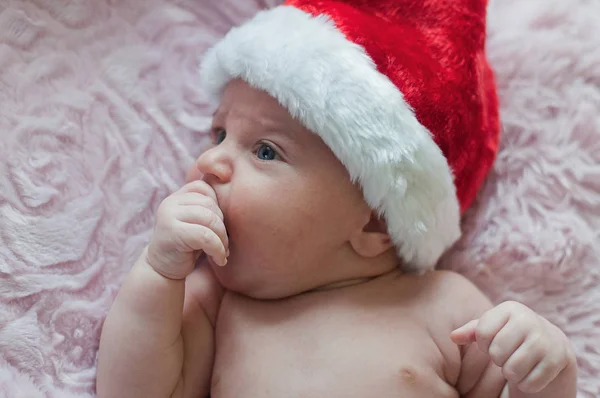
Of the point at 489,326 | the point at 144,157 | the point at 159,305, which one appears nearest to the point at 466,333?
the point at 489,326

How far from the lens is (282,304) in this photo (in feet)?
4.03

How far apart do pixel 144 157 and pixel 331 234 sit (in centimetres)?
39

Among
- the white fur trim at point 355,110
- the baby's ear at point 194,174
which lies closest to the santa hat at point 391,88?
the white fur trim at point 355,110

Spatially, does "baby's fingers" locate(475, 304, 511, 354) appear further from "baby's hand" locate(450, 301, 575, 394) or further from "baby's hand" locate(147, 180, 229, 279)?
"baby's hand" locate(147, 180, 229, 279)

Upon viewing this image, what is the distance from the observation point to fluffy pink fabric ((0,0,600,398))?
1.23 m

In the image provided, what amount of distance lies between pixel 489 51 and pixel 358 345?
24.2 inches

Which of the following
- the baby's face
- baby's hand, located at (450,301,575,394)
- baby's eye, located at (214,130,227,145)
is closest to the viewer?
baby's hand, located at (450,301,575,394)

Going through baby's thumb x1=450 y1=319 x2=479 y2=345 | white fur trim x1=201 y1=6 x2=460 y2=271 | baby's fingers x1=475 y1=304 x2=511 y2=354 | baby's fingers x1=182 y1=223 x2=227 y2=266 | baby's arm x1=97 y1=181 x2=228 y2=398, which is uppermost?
white fur trim x1=201 y1=6 x2=460 y2=271

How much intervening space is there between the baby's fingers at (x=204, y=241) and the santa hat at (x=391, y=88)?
22 centimetres

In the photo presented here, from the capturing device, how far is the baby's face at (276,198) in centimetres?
115

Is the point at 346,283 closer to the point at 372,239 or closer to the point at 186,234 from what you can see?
the point at 372,239

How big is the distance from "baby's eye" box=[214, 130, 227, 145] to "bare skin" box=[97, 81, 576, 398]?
21mm

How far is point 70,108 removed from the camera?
4.30 feet

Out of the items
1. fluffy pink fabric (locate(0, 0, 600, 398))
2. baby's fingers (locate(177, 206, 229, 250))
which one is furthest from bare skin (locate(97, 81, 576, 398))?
fluffy pink fabric (locate(0, 0, 600, 398))
